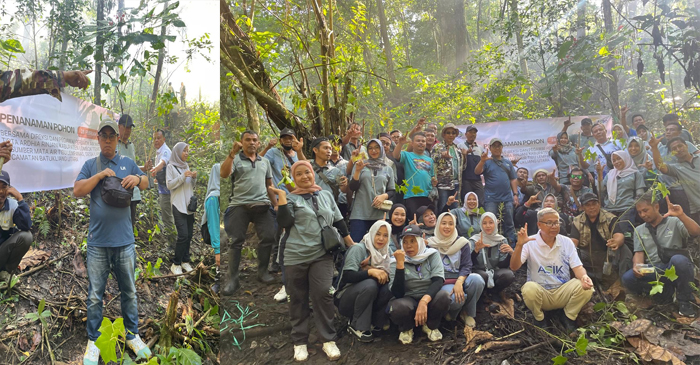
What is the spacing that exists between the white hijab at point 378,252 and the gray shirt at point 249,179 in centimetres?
78

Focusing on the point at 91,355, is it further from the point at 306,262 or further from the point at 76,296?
the point at 306,262

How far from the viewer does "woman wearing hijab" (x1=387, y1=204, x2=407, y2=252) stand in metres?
3.12

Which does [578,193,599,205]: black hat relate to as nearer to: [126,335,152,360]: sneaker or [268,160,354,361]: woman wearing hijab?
[268,160,354,361]: woman wearing hijab

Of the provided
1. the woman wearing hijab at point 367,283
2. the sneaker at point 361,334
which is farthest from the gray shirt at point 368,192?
the sneaker at point 361,334

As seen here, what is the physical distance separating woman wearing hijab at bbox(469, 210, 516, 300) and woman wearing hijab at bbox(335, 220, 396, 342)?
0.65 metres

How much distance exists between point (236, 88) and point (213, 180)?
0.71 meters

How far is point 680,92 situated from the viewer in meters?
3.31

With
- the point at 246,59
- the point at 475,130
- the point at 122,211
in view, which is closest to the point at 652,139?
the point at 475,130

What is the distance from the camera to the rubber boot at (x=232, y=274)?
9.52 feet

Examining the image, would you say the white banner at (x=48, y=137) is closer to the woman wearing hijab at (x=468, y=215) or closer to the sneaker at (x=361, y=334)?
the sneaker at (x=361, y=334)

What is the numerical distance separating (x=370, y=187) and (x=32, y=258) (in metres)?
2.15

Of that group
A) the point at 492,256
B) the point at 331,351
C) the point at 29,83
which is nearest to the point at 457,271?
the point at 492,256

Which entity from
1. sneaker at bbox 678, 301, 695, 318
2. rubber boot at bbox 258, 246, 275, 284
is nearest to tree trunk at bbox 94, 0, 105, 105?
rubber boot at bbox 258, 246, 275, 284

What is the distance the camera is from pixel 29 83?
2.45 metres
